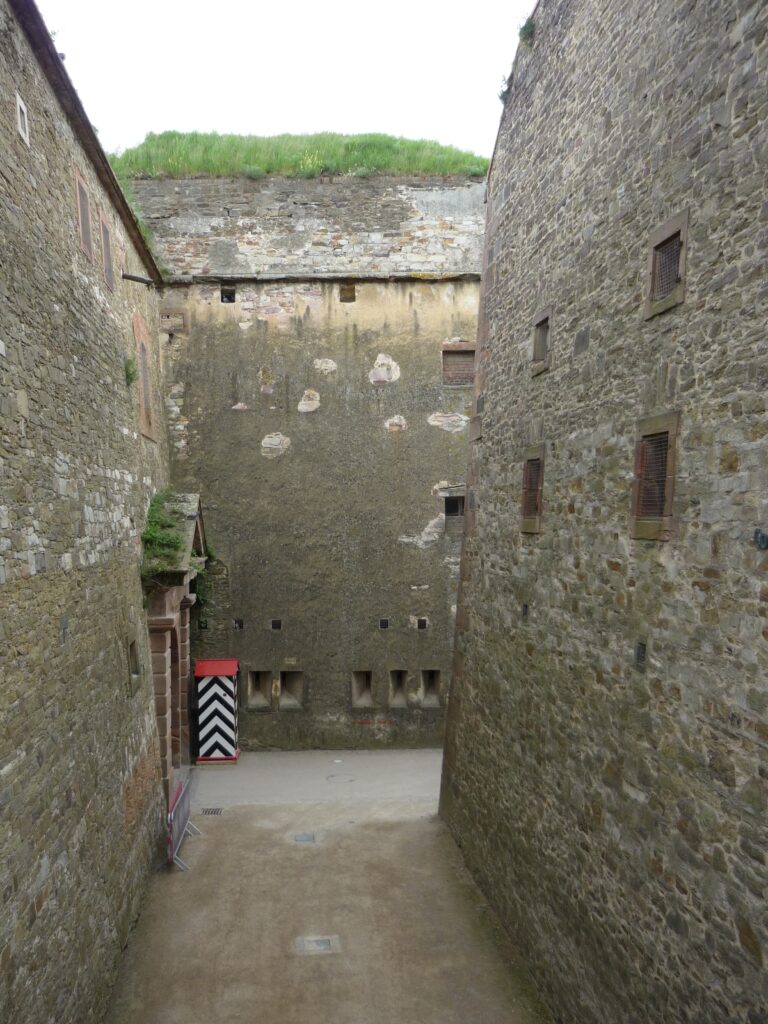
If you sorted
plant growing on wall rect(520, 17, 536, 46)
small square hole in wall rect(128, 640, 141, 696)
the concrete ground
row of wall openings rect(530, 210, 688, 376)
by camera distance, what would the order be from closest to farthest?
row of wall openings rect(530, 210, 688, 376) → the concrete ground → plant growing on wall rect(520, 17, 536, 46) → small square hole in wall rect(128, 640, 141, 696)

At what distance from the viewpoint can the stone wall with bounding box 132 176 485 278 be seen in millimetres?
12086

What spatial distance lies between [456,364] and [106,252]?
22.0ft

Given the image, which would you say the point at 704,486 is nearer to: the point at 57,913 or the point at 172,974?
the point at 57,913

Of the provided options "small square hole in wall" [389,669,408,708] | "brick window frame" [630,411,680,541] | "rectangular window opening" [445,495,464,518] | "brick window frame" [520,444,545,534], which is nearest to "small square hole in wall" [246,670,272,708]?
"small square hole in wall" [389,669,408,708]

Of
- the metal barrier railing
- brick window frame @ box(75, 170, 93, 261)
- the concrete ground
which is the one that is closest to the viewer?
the concrete ground

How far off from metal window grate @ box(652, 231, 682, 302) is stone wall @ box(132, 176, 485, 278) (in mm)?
8073

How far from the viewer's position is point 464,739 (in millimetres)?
8297

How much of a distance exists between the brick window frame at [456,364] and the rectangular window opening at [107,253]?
20.8 ft

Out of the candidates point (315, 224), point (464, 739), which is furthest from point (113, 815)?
point (315, 224)

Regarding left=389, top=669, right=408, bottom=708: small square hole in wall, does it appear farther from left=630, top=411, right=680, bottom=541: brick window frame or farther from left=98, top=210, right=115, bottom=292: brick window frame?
left=630, top=411, right=680, bottom=541: brick window frame

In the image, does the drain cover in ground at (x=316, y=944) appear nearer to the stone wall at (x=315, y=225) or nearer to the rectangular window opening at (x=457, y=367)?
the rectangular window opening at (x=457, y=367)

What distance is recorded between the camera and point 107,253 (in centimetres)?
723

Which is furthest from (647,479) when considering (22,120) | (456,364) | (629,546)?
(456,364)

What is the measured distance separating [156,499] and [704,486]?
7609 millimetres
